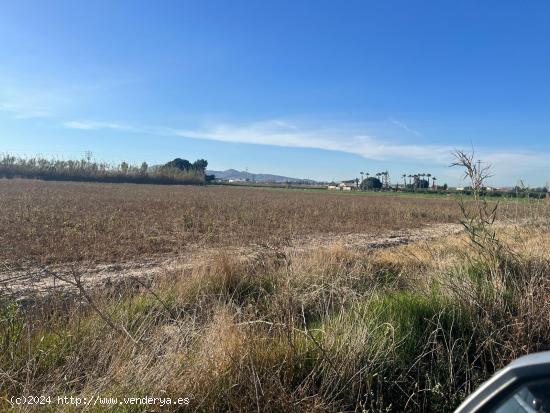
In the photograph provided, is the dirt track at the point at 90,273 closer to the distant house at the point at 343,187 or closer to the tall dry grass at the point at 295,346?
the tall dry grass at the point at 295,346

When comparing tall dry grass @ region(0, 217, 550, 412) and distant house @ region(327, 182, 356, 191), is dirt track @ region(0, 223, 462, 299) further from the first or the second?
distant house @ region(327, 182, 356, 191)

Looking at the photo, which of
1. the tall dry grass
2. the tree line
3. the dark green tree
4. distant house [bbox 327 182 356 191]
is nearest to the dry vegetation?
the tall dry grass

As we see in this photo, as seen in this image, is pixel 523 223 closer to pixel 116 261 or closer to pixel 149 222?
pixel 116 261

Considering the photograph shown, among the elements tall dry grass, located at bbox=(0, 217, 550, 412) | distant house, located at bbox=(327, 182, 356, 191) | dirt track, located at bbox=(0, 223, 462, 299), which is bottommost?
dirt track, located at bbox=(0, 223, 462, 299)

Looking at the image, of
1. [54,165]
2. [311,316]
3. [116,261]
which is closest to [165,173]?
[54,165]

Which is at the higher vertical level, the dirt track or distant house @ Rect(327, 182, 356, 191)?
distant house @ Rect(327, 182, 356, 191)

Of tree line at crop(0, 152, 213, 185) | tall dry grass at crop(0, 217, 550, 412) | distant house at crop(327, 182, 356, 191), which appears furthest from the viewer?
distant house at crop(327, 182, 356, 191)

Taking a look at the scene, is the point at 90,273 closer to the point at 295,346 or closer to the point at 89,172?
the point at 295,346

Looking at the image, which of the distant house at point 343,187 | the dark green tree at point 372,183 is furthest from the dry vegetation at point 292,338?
the dark green tree at point 372,183

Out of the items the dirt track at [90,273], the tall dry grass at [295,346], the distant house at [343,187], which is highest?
the distant house at [343,187]

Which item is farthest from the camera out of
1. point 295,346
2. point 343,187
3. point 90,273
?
point 343,187

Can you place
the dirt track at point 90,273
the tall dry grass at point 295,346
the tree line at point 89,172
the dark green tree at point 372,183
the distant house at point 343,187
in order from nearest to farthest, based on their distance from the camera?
the tall dry grass at point 295,346
the dirt track at point 90,273
the tree line at point 89,172
the distant house at point 343,187
the dark green tree at point 372,183

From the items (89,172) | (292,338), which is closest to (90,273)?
(292,338)

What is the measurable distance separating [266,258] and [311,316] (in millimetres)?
2646
